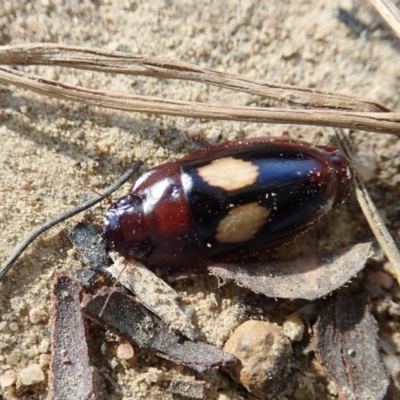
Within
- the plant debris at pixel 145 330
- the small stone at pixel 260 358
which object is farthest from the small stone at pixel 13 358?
the small stone at pixel 260 358

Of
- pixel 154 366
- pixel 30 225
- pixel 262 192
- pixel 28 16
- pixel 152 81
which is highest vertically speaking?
pixel 28 16

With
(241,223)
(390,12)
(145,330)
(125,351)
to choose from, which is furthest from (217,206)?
(390,12)

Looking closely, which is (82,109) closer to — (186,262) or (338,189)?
(186,262)

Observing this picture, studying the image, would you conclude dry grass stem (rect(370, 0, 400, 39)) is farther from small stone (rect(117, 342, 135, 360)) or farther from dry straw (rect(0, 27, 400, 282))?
small stone (rect(117, 342, 135, 360))

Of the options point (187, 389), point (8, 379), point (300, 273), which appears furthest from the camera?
point (300, 273)

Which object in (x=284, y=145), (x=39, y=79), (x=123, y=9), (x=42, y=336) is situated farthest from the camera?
(x=123, y=9)

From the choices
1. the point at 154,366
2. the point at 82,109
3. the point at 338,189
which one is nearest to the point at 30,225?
the point at 82,109

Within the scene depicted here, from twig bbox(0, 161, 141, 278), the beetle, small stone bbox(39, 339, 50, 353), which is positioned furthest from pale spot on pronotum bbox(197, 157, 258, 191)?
small stone bbox(39, 339, 50, 353)

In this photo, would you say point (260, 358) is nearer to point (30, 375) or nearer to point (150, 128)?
point (30, 375)
